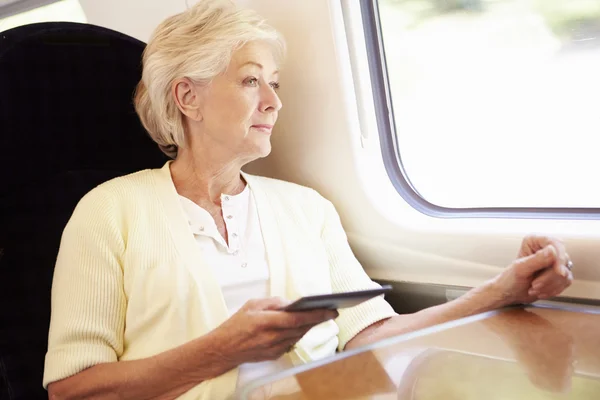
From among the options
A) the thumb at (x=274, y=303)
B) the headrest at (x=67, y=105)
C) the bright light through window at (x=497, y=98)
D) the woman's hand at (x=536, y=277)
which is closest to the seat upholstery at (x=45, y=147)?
the headrest at (x=67, y=105)

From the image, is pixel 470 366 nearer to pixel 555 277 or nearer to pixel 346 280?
pixel 555 277

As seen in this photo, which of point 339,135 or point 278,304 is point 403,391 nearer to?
point 278,304

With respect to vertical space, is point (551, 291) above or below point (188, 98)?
below

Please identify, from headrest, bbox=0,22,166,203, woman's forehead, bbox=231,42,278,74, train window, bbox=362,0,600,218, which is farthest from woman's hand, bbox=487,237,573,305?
headrest, bbox=0,22,166,203

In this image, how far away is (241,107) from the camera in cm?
166

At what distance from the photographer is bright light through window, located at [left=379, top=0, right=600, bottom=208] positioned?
67.2 inches

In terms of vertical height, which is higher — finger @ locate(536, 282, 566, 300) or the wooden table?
finger @ locate(536, 282, 566, 300)

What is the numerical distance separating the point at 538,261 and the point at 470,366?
0.36 m

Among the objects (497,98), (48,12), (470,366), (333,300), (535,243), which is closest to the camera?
(333,300)

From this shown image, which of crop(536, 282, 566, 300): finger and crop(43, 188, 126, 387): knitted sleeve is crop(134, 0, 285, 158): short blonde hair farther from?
crop(536, 282, 566, 300): finger

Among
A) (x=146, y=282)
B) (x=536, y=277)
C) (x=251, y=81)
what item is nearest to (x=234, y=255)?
(x=146, y=282)

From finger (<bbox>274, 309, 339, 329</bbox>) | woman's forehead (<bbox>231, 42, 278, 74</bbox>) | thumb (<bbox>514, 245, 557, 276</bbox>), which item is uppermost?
woman's forehead (<bbox>231, 42, 278, 74</bbox>)

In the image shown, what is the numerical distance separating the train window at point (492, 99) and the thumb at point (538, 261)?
0.87 feet

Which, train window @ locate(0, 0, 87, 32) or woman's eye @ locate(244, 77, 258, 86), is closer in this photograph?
woman's eye @ locate(244, 77, 258, 86)
